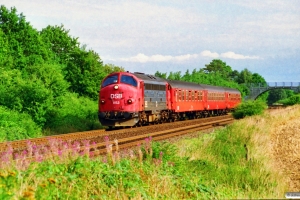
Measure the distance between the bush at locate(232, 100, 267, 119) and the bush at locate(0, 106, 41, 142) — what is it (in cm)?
1573

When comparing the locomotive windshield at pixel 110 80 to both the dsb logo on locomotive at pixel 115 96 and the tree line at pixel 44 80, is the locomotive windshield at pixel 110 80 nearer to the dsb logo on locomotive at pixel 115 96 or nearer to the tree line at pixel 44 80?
the dsb logo on locomotive at pixel 115 96

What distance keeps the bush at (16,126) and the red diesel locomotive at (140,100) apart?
152 inches

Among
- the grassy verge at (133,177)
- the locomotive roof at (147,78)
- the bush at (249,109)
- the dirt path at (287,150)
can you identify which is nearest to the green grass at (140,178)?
the grassy verge at (133,177)

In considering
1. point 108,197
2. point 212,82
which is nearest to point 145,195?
point 108,197

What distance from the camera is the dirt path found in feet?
40.8

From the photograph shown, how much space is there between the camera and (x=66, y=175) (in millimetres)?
7844

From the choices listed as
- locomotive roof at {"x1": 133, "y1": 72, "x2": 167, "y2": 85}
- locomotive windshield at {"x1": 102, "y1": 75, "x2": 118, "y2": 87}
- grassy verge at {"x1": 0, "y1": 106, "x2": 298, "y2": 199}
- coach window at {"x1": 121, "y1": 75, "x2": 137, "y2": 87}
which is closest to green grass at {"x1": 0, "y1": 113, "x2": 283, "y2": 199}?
grassy verge at {"x1": 0, "y1": 106, "x2": 298, "y2": 199}

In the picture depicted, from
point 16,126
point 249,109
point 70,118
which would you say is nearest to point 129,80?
point 70,118

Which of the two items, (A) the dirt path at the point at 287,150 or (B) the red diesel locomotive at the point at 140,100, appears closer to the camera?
(A) the dirt path at the point at 287,150

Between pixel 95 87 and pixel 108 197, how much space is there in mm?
35073

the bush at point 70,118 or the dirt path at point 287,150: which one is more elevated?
the bush at point 70,118

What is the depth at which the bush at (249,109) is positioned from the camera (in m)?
33.3

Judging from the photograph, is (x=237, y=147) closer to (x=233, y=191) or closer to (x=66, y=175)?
(x=233, y=191)

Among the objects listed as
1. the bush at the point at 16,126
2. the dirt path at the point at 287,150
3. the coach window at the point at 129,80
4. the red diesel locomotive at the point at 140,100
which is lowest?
the dirt path at the point at 287,150
